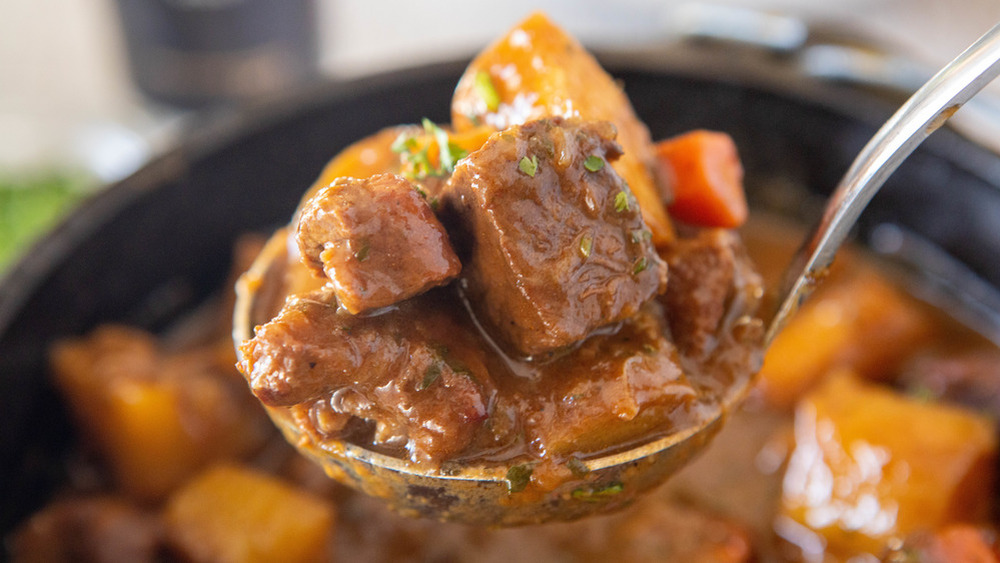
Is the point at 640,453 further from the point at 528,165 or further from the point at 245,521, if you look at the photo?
the point at 245,521

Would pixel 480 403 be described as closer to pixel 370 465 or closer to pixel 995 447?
pixel 370 465

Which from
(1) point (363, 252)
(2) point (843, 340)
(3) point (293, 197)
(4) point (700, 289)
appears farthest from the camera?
(3) point (293, 197)

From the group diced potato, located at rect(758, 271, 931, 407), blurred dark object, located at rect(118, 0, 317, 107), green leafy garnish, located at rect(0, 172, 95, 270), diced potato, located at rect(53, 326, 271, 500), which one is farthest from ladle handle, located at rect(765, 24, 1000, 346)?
blurred dark object, located at rect(118, 0, 317, 107)

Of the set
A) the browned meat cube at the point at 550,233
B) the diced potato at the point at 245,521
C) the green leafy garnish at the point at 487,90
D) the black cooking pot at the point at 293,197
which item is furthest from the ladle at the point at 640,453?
the black cooking pot at the point at 293,197

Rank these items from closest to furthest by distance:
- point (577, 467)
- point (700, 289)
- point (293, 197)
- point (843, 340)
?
point (577, 467) < point (700, 289) < point (843, 340) < point (293, 197)

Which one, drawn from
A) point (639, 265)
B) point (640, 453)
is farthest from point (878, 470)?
point (639, 265)

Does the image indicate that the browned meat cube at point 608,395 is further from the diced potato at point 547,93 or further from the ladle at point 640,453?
the diced potato at point 547,93

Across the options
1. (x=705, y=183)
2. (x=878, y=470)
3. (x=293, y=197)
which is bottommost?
(x=878, y=470)
